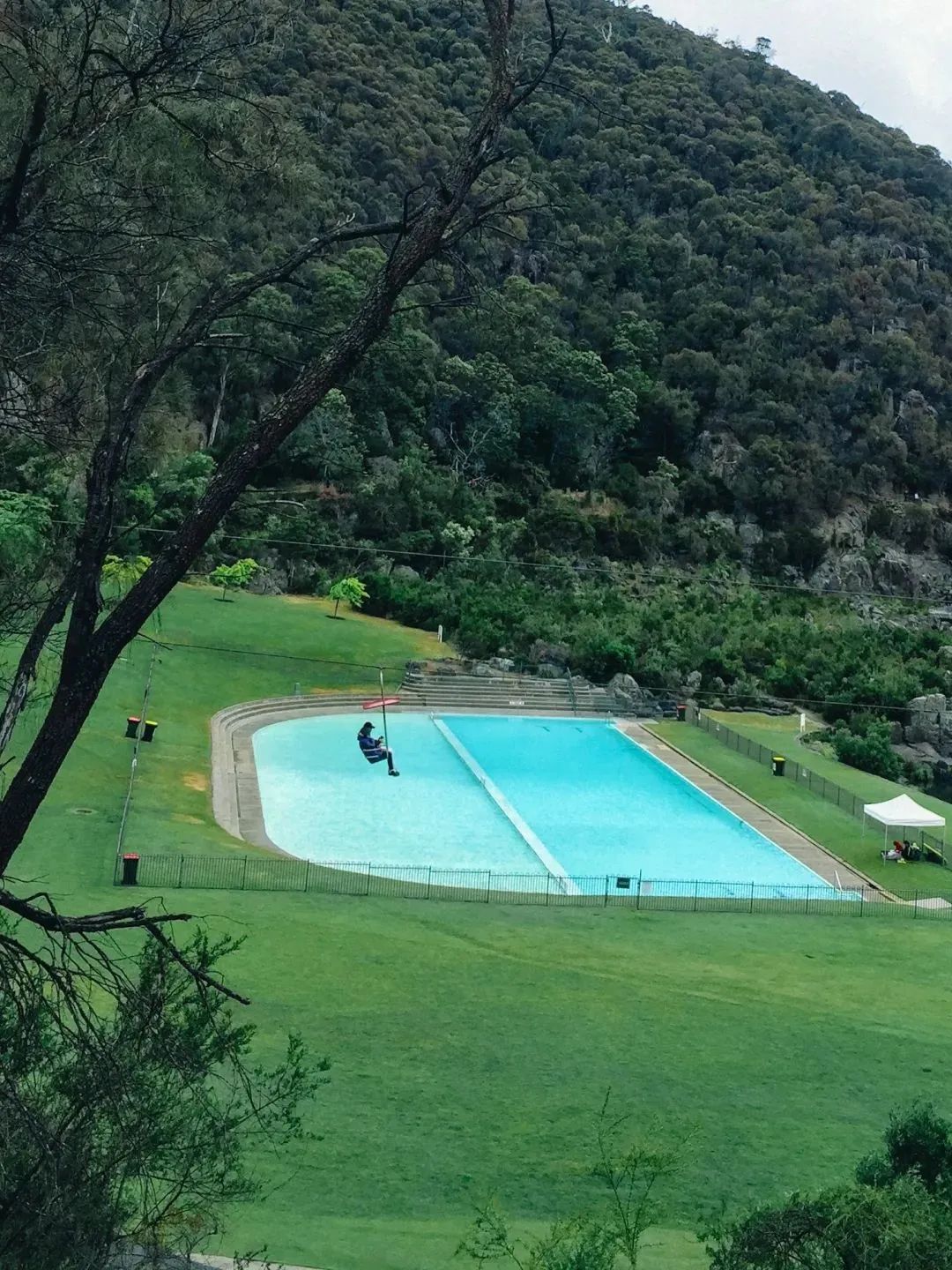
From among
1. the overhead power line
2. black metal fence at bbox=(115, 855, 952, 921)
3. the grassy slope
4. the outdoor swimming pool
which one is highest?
the overhead power line

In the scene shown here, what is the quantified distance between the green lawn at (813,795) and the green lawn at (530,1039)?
12.0 ft

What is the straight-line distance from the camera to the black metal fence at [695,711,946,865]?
2400 centimetres

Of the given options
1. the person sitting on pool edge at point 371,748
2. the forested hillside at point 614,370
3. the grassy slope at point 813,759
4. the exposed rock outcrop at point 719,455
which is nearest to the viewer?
the person sitting on pool edge at point 371,748

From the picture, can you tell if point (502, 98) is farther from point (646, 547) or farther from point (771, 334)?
point (771, 334)

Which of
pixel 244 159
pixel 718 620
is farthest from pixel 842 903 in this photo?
pixel 718 620

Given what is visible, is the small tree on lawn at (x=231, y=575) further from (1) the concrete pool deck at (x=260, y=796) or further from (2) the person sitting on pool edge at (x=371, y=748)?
(2) the person sitting on pool edge at (x=371, y=748)

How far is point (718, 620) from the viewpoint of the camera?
46125 mm

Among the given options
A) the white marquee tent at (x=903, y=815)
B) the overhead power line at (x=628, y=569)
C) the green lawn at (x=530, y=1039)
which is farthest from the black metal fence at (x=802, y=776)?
the overhead power line at (x=628, y=569)

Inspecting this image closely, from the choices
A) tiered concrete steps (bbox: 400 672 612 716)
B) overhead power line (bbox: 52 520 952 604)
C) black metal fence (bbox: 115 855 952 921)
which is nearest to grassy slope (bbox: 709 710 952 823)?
tiered concrete steps (bbox: 400 672 612 716)

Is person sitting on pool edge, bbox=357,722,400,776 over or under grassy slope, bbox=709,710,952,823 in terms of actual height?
under

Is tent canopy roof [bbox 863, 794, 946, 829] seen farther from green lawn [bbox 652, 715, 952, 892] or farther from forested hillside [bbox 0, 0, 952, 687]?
forested hillside [bbox 0, 0, 952, 687]

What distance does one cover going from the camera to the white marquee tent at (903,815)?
894 inches

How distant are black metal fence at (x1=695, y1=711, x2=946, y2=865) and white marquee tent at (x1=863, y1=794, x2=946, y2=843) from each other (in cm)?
78

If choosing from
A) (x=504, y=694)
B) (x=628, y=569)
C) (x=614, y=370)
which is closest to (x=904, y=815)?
(x=504, y=694)
